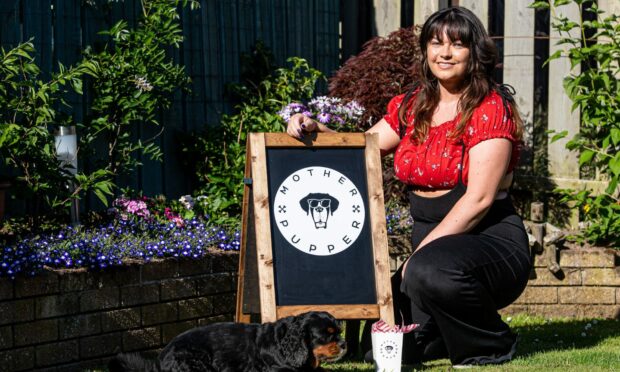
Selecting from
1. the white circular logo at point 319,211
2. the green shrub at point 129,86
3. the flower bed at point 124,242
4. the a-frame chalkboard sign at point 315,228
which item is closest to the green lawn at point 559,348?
the a-frame chalkboard sign at point 315,228

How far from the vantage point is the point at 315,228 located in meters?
4.88

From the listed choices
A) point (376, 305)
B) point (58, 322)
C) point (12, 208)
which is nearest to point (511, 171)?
point (376, 305)

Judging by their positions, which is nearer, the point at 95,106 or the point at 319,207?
the point at 319,207

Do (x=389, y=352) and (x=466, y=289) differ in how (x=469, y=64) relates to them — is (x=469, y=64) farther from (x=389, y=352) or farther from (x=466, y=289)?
(x=389, y=352)

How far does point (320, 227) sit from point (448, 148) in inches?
29.2

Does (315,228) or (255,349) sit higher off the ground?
(315,228)

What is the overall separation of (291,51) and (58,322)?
10.8ft

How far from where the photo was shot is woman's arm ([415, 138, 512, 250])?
492 centimetres

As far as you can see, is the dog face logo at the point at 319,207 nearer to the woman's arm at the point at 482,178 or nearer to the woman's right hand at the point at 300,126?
Answer: the woman's right hand at the point at 300,126

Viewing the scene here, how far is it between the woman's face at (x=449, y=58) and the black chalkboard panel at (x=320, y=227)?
589mm

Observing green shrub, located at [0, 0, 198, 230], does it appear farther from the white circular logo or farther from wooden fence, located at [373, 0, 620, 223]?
wooden fence, located at [373, 0, 620, 223]

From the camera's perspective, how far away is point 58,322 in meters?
5.00

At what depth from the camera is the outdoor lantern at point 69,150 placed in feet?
18.3

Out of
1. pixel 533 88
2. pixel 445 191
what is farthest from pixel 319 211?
pixel 533 88
